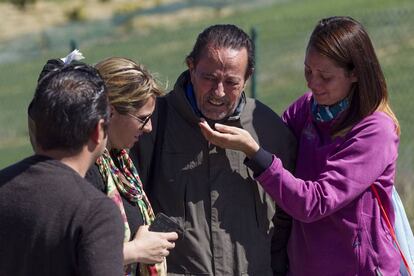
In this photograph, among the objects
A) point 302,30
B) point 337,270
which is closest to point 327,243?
point 337,270

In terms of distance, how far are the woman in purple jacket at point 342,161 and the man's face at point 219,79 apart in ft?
0.41

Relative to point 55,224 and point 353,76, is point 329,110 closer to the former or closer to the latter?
point 353,76

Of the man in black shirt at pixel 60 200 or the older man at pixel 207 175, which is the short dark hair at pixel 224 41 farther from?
the man in black shirt at pixel 60 200

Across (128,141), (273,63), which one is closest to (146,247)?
(128,141)

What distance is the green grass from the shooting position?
A: 472 inches

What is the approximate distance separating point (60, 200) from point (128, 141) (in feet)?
2.56

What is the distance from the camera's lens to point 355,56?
3.73 metres

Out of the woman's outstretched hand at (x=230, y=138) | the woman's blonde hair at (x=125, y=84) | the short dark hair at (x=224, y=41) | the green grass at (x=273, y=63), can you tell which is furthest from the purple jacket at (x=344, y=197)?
the green grass at (x=273, y=63)

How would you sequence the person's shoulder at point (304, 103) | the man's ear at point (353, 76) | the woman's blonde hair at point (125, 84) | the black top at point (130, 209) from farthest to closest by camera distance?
the person's shoulder at point (304, 103) → the man's ear at point (353, 76) → the woman's blonde hair at point (125, 84) → the black top at point (130, 209)

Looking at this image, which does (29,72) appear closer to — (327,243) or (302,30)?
(302,30)

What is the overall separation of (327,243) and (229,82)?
71 centimetres

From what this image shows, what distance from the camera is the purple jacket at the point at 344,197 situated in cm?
373

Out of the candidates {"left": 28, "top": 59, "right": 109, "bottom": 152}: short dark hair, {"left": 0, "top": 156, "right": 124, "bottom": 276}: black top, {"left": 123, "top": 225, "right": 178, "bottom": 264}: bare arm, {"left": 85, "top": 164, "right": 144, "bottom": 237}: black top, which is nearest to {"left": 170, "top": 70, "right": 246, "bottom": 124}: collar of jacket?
{"left": 85, "top": 164, "right": 144, "bottom": 237}: black top

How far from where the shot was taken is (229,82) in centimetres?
373
